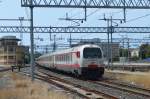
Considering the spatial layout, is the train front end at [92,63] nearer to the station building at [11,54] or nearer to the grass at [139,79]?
the grass at [139,79]

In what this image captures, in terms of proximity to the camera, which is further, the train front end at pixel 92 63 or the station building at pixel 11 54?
the station building at pixel 11 54

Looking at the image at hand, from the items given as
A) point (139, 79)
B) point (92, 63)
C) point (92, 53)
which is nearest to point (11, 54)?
point (92, 53)

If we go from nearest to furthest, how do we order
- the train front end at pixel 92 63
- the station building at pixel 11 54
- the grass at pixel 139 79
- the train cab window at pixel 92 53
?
the grass at pixel 139 79, the train front end at pixel 92 63, the train cab window at pixel 92 53, the station building at pixel 11 54

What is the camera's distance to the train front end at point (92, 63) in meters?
36.6

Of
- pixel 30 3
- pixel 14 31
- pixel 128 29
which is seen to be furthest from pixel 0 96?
pixel 128 29

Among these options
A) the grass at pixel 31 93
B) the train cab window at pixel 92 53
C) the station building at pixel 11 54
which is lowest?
the station building at pixel 11 54

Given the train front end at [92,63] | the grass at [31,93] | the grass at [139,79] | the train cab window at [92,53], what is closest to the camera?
the grass at [31,93]

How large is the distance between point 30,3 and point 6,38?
133961 mm

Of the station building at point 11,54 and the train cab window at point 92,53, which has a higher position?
the train cab window at point 92,53

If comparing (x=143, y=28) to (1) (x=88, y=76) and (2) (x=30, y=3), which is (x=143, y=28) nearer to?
(1) (x=88, y=76)

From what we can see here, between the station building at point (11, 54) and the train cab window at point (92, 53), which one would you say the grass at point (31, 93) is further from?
the station building at point (11, 54)

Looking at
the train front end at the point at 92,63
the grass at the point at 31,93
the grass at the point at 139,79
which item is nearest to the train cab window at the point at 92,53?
the train front end at the point at 92,63

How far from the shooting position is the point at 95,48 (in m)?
Answer: 37.7

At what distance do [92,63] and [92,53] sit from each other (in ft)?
3.38
